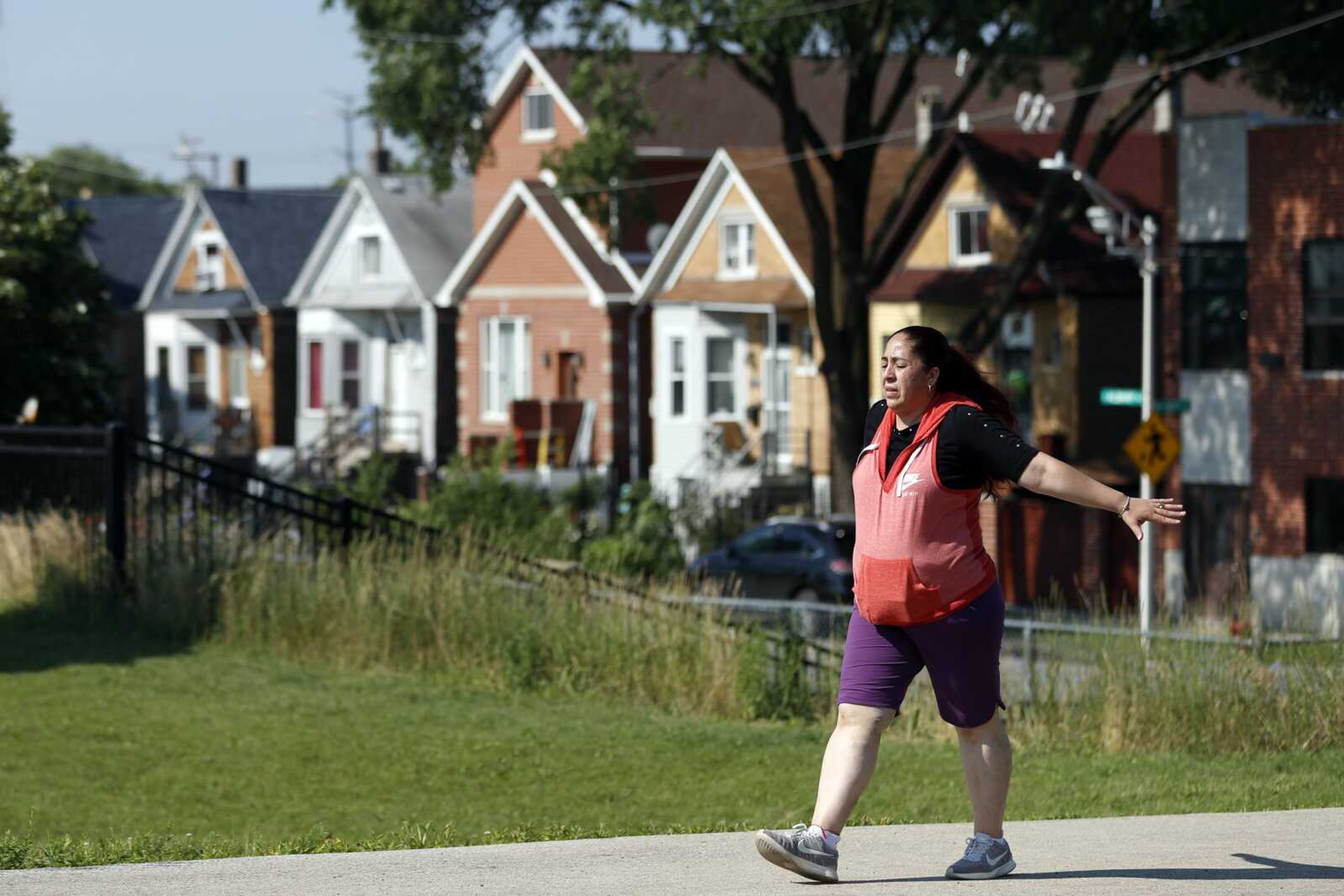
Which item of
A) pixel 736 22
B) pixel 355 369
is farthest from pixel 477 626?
pixel 355 369

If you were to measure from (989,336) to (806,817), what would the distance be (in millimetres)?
21950

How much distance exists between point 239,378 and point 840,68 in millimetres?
27190

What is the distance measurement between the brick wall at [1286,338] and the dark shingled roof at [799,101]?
12.5 metres

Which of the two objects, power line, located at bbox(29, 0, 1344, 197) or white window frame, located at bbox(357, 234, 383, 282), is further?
white window frame, located at bbox(357, 234, 383, 282)

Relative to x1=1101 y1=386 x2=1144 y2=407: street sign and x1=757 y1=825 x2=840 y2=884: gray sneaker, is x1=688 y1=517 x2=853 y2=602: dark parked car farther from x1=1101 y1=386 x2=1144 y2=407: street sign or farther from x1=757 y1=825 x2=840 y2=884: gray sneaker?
x1=757 y1=825 x2=840 y2=884: gray sneaker

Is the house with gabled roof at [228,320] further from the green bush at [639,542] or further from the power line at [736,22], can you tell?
the power line at [736,22]

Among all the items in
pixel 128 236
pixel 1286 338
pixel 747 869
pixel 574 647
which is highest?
pixel 128 236

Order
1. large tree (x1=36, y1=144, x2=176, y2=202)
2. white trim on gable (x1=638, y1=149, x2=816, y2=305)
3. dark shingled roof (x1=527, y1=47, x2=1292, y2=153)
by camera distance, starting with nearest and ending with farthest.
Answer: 1. white trim on gable (x1=638, y1=149, x2=816, y2=305)
2. dark shingled roof (x1=527, y1=47, x2=1292, y2=153)
3. large tree (x1=36, y1=144, x2=176, y2=202)

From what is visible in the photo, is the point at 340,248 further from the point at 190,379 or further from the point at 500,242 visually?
the point at 190,379

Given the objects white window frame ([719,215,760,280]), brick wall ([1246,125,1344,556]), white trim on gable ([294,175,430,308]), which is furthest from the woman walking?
white trim on gable ([294,175,430,308])

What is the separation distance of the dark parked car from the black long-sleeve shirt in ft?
74.5

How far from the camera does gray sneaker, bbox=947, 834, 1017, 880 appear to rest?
7012mm

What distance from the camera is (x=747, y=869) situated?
7270 millimetres

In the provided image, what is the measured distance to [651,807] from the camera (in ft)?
37.0
